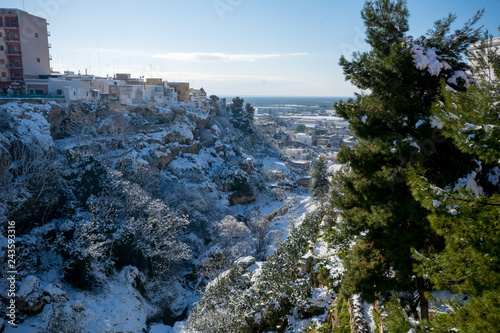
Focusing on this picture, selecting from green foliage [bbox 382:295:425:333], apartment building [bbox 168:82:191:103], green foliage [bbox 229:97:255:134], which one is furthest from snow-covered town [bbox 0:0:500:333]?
green foliage [bbox 229:97:255:134]

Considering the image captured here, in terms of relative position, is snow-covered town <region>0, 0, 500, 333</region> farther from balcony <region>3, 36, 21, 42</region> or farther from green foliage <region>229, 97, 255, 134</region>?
green foliage <region>229, 97, 255, 134</region>

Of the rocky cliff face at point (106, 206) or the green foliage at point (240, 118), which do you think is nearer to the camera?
the rocky cliff face at point (106, 206)

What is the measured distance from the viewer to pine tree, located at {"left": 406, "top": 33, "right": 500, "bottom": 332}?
4.27 m

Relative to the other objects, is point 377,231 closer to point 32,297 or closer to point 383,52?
point 383,52

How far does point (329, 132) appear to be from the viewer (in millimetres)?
96125

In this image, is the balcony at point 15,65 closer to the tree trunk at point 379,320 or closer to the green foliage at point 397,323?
the tree trunk at point 379,320

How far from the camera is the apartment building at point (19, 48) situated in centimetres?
3544

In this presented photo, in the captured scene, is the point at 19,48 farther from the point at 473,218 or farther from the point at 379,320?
the point at 473,218

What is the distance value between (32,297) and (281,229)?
2245cm

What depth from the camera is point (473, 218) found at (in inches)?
178

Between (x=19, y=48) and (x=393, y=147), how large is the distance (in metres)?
45.8

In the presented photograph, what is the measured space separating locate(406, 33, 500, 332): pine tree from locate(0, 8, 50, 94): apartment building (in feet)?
144

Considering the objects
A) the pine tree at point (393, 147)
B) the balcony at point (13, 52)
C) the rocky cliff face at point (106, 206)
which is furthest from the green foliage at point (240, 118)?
the pine tree at point (393, 147)

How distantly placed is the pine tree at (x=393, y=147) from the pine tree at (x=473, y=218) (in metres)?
1.76
